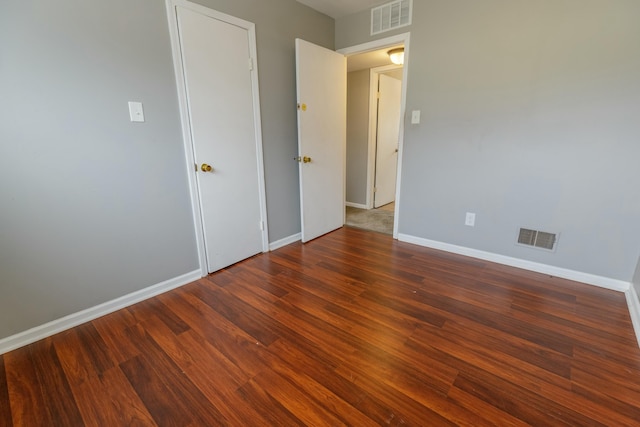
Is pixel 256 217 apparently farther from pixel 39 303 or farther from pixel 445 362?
pixel 445 362

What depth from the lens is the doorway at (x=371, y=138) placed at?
14.0ft

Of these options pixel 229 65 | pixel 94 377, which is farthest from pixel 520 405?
pixel 229 65

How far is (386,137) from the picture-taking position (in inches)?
185

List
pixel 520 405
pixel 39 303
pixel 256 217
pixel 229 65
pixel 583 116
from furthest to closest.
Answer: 1. pixel 256 217
2. pixel 229 65
3. pixel 583 116
4. pixel 39 303
5. pixel 520 405

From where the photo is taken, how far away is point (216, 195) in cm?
243

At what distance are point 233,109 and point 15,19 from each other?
1.27m

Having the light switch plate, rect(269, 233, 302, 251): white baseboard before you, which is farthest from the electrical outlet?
the light switch plate

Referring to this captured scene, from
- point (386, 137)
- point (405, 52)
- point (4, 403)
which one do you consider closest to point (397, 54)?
point (405, 52)

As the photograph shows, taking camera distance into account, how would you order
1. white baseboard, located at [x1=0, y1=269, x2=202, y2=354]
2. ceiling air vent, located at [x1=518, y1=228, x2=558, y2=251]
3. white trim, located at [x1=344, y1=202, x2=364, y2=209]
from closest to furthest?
white baseboard, located at [x1=0, y1=269, x2=202, y2=354] → ceiling air vent, located at [x1=518, y1=228, x2=558, y2=251] → white trim, located at [x1=344, y1=202, x2=364, y2=209]

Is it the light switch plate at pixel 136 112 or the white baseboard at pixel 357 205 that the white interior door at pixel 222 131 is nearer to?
the light switch plate at pixel 136 112

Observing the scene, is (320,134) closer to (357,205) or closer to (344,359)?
(357,205)

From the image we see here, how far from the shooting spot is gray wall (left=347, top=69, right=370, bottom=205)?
438cm

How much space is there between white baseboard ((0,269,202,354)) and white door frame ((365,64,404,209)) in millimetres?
3045

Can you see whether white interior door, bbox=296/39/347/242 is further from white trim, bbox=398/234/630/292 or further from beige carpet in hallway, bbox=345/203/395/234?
white trim, bbox=398/234/630/292
